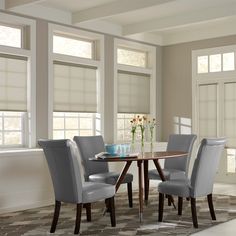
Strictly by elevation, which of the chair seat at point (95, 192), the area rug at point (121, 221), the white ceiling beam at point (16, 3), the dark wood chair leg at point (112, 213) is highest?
the white ceiling beam at point (16, 3)

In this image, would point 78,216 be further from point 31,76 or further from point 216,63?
point 216,63

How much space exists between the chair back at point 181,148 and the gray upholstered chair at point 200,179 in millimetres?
1235

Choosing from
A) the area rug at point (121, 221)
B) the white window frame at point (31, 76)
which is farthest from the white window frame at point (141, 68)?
the area rug at point (121, 221)

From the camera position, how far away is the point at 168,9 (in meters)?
6.98

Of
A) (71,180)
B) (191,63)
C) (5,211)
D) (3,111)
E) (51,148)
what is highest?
(191,63)

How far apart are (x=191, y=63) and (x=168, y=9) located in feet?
6.14

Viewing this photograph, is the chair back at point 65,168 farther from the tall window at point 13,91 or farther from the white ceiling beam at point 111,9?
the white ceiling beam at point 111,9

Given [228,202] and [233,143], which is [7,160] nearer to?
[228,202]

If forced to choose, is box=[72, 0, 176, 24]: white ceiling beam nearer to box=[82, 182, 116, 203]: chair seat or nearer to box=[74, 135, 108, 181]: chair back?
box=[74, 135, 108, 181]: chair back

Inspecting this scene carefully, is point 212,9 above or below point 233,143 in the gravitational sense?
above

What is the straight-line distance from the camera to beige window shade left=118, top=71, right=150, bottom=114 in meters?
8.13

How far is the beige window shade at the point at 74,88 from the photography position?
6996mm

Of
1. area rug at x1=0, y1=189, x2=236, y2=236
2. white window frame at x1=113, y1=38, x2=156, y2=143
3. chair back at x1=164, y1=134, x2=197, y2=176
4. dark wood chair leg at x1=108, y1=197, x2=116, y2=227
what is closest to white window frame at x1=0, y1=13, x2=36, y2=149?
area rug at x1=0, y1=189, x2=236, y2=236

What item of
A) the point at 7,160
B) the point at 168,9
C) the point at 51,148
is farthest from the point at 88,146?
the point at 168,9
